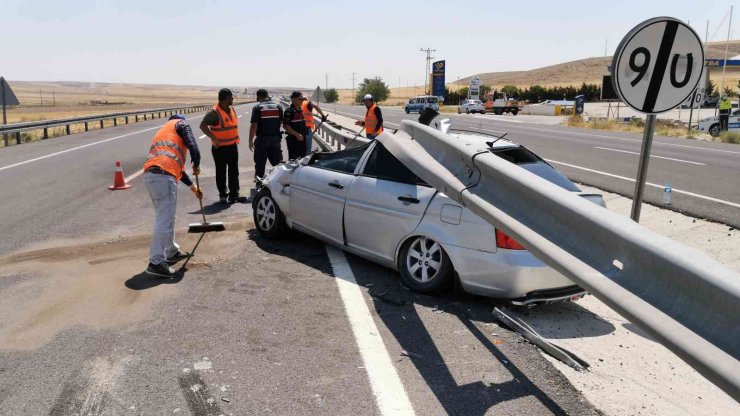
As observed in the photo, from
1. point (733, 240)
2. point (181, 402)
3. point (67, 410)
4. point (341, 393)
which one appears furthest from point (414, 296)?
point (733, 240)

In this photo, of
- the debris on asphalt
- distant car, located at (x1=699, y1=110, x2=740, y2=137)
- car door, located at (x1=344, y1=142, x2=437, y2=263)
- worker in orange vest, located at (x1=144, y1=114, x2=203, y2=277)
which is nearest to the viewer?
the debris on asphalt

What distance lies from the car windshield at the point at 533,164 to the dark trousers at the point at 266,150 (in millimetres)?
6160

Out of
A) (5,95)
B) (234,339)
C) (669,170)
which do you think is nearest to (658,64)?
(234,339)

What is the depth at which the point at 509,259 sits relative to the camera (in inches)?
180

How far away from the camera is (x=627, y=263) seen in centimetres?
221

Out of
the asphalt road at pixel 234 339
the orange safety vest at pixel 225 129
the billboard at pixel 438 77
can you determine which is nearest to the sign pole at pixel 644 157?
the asphalt road at pixel 234 339

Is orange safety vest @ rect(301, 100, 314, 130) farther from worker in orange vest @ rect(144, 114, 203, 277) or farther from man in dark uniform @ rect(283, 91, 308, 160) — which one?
worker in orange vest @ rect(144, 114, 203, 277)

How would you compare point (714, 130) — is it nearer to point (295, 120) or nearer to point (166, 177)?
point (295, 120)

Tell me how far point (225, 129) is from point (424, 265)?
575 centimetres

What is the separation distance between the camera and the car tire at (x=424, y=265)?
16.5 feet

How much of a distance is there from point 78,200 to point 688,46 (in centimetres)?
934

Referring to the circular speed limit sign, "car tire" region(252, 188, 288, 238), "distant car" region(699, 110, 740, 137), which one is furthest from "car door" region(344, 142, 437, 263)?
"distant car" region(699, 110, 740, 137)

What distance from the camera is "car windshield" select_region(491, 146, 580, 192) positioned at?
16.5 ft

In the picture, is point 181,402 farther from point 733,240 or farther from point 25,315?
point 733,240
